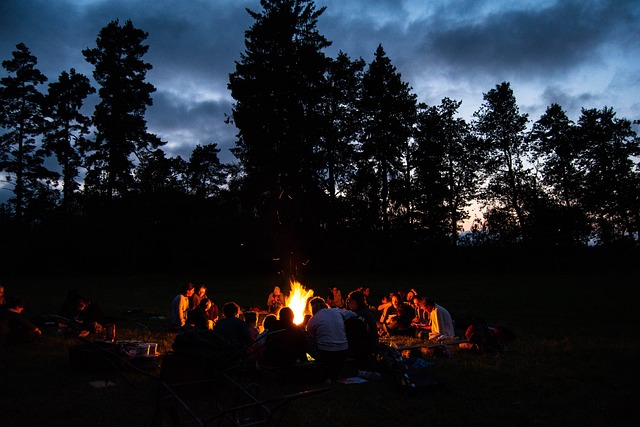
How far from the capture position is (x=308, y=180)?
32.0m

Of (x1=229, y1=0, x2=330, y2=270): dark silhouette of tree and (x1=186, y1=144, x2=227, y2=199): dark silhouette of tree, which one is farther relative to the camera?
(x1=186, y1=144, x2=227, y2=199): dark silhouette of tree

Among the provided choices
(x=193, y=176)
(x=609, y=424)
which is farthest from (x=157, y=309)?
(x=193, y=176)

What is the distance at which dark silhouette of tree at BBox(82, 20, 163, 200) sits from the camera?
39094 mm

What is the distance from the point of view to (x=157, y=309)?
17.8 meters

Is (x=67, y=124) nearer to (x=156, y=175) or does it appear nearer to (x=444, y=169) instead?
(x=156, y=175)

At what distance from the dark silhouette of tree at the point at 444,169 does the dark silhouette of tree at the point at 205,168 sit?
27688 millimetres

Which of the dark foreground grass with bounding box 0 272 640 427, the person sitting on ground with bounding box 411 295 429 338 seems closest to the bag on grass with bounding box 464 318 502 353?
the dark foreground grass with bounding box 0 272 640 427

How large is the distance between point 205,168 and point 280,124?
28.8 m

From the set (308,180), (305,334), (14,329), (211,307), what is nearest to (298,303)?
(211,307)

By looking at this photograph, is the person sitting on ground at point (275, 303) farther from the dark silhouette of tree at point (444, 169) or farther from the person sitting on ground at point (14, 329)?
the dark silhouette of tree at point (444, 169)

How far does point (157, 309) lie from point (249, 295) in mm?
5934

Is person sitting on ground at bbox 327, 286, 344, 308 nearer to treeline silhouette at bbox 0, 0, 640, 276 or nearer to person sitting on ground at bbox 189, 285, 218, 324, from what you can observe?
person sitting on ground at bbox 189, 285, 218, 324

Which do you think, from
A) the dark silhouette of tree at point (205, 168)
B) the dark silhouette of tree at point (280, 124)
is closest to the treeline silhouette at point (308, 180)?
the dark silhouette of tree at point (280, 124)

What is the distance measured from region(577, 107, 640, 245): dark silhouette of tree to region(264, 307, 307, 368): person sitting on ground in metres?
38.6
